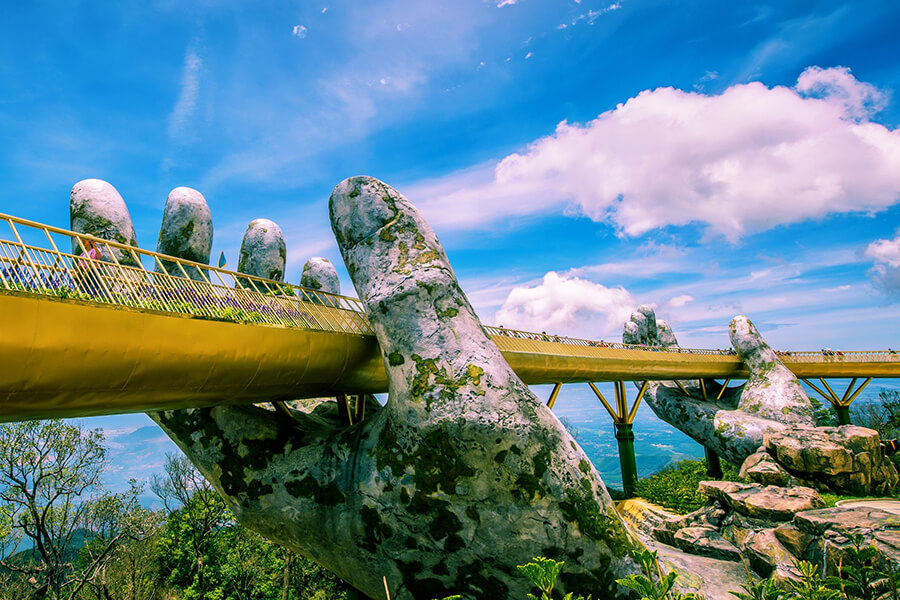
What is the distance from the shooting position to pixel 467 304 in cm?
880

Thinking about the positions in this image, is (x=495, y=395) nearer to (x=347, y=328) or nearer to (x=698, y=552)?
(x=347, y=328)

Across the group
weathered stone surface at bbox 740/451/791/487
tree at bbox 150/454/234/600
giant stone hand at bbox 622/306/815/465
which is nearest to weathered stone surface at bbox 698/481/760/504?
weathered stone surface at bbox 740/451/791/487

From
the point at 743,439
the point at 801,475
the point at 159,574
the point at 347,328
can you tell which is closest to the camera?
the point at 347,328

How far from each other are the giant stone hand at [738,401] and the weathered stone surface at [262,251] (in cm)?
2076

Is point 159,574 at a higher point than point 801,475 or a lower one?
lower

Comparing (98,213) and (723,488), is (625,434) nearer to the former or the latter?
(723,488)

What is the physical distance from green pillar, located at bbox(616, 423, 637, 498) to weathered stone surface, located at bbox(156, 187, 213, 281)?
65.7 ft

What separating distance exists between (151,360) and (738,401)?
26317 mm

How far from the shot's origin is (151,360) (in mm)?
6441

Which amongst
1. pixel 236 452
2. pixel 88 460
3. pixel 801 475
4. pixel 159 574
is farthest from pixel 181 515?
pixel 801 475

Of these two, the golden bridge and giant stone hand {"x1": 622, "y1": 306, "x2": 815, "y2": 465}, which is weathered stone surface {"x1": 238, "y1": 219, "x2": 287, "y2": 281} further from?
giant stone hand {"x1": 622, "y1": 306, "x2": 815, "y2": 465}

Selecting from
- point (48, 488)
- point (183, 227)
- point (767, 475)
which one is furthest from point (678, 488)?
point (48, 488)

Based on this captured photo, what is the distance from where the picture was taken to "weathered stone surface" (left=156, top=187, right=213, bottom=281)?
1070cm

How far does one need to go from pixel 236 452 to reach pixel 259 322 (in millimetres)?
3154
